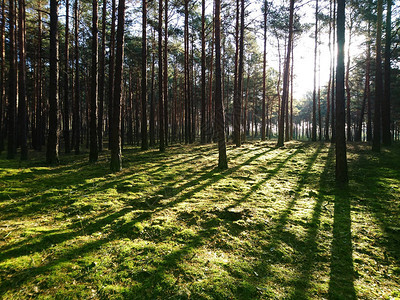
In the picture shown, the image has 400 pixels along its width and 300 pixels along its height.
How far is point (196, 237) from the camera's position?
4016 mm

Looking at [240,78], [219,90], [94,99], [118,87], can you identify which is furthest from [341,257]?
[240,78]

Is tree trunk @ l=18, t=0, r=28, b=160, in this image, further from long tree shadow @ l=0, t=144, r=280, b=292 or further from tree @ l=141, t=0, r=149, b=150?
long tree shadow @ l=0, t=144, r=280, b=292

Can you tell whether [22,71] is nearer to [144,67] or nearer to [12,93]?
[12,93]

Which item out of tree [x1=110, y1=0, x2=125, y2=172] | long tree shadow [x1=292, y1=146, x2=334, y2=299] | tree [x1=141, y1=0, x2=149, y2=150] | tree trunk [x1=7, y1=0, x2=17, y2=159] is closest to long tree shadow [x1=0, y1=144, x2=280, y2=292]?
long tree shadow [x1=292, y1=146, x2=334, y2=299]

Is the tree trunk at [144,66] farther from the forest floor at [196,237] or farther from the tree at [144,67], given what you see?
the forest floor at [196,237]

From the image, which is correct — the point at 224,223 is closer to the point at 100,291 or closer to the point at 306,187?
the point at 100,291

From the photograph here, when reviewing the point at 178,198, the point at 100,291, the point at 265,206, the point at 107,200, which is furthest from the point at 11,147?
the point at 265,206

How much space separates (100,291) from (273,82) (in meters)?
36.4

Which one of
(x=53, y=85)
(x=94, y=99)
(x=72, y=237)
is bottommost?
(x=72, y=237)

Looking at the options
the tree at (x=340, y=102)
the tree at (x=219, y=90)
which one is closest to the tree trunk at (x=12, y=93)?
the tree at (x=219, y=90)

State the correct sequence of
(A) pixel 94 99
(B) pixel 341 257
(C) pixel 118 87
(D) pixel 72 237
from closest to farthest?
(B) pixel 341 257, (D) pixel 72 237, (C) pixel 118 87, (A) pixel 94 99

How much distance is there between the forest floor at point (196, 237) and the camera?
2.77 meters

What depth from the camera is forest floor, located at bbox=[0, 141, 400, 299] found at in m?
2.77

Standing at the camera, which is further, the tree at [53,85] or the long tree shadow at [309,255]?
the tree at [53,85]
